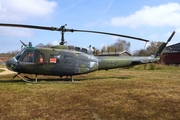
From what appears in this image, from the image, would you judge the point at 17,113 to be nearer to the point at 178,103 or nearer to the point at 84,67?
the point at 178,103

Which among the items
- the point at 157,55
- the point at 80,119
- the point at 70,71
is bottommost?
the point at 80,119

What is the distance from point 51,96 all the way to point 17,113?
2375mm

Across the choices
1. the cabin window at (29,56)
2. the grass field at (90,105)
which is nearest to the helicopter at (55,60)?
the cabin window at (29,56)

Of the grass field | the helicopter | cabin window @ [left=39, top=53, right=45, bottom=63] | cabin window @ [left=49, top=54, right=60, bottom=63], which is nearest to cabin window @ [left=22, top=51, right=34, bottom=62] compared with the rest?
the helicopter

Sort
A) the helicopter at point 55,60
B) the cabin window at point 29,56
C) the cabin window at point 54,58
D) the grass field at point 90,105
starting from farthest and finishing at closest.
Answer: the cabin window at point 54,58 → the cabin window at point 29,56 → the helicopter at point 55,60 → the grass field at point 90,105

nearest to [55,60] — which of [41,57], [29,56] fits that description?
[41,57]

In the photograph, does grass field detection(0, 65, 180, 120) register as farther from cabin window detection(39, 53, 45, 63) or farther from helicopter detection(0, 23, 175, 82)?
cabin window detection(39, 53, 45, 63)

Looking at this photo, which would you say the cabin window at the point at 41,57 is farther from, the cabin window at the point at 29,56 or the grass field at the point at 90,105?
the grass field at the point at 90,105

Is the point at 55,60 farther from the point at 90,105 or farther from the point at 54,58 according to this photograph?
the point at 90,105

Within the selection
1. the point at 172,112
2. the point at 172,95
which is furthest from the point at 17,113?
the point at 172,95

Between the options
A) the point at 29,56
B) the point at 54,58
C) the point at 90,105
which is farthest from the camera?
the point at 54,58

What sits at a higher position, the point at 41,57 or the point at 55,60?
the point at 41,57

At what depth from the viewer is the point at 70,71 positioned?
40.9 ft

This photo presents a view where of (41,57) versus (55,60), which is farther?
(55,60)
